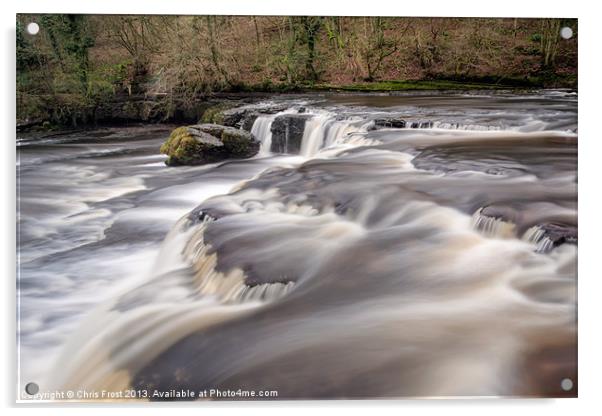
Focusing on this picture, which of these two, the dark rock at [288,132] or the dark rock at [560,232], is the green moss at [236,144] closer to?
the dark rock at [288,132]

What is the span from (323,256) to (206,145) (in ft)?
4.57

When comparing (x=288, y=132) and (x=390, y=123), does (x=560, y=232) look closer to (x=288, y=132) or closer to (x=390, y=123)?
(x=390, y=123)

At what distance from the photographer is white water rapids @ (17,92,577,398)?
314 centimetres

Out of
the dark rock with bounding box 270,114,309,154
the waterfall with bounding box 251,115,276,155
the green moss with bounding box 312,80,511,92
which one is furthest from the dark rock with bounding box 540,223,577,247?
the waterfall with bounding box 251,115,276,155

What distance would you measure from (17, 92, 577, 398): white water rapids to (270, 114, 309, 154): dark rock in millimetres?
32

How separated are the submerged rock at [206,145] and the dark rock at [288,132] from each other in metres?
0.16

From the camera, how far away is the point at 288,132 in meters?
4.46

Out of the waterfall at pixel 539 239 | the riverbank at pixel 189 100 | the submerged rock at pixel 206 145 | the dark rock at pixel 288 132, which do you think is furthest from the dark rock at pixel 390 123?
the waterfall at pixel 539 239

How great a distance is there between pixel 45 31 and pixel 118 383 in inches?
81.7

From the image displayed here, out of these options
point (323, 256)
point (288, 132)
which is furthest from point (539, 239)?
point (288, 132)

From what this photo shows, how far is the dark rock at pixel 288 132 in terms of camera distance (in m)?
4.31

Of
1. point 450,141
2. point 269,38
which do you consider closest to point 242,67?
point 269,38

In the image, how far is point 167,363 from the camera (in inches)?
126

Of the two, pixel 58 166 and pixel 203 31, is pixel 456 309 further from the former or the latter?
pixel 58 166
